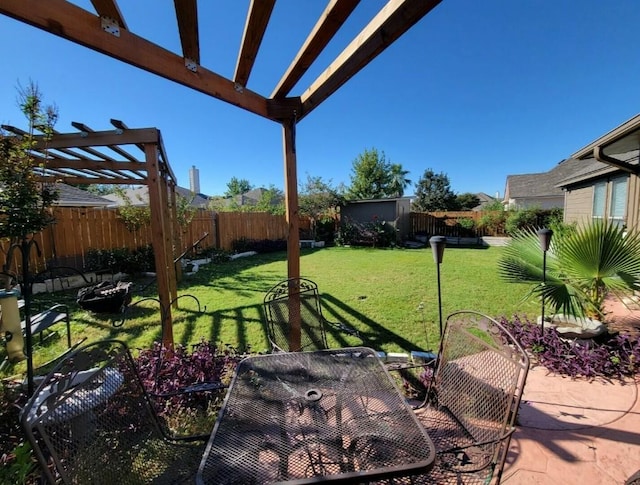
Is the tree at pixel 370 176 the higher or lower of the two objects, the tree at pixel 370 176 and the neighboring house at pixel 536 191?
the higher

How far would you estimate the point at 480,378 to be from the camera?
5.32 ft

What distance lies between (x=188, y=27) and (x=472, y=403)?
2824 millimetres

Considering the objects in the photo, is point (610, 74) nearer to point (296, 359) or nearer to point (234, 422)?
point (296, 359)

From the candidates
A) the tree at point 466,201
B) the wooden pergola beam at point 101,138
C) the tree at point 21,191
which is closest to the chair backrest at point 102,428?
the tree at point 21,191

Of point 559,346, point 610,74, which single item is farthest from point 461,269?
point 610,74

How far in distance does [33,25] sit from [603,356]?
508cm

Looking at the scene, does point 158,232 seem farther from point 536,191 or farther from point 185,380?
point 536,191

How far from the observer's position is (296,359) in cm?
193

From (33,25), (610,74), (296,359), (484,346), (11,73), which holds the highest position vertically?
(610,74)

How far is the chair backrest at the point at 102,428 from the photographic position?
1074 mm

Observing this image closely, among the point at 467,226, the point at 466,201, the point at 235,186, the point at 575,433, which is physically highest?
the point at 235,186

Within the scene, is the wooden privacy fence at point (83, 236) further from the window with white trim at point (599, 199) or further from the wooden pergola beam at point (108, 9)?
the window with white trim at point (599, 199)

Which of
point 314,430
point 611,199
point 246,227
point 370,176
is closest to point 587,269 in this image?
point 314,430

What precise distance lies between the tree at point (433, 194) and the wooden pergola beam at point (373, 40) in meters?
27.6
